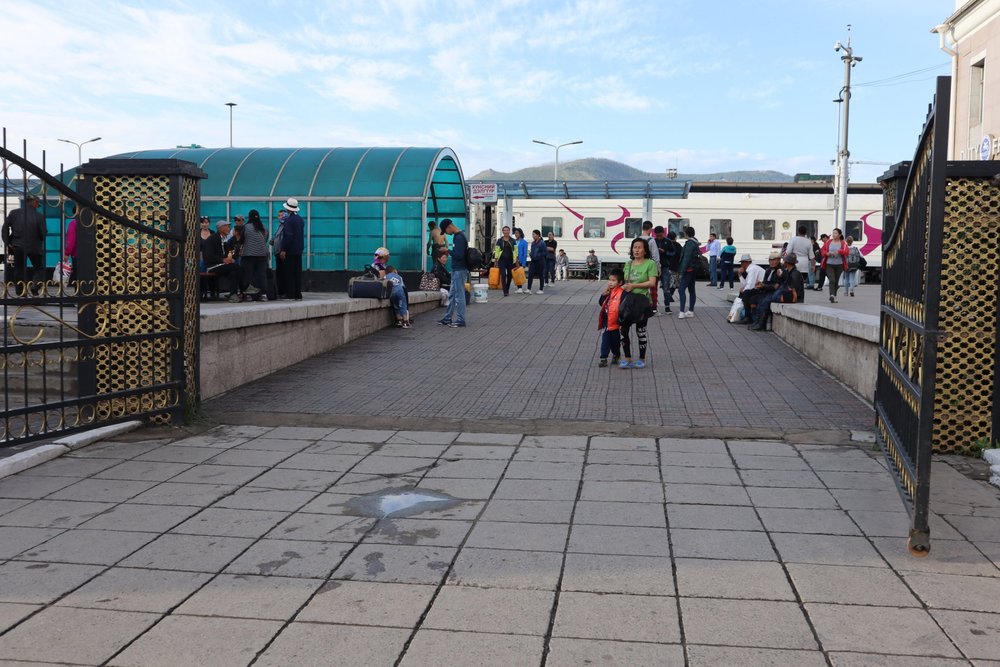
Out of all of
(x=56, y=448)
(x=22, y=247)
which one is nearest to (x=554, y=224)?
(x=22, y=247)

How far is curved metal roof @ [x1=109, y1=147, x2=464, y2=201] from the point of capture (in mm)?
24109

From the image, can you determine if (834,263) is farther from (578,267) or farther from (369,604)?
(578,267)

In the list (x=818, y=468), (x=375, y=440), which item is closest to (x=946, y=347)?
(x=818, y=468)

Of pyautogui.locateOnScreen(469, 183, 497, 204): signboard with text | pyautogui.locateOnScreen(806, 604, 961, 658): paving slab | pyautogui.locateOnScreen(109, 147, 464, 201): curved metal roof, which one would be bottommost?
pyautogui.locateOnScreen(806, 604, 961, 658): paving slab

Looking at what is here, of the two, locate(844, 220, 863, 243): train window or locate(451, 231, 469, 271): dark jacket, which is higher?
locate(844, 220, 863, 243): train window

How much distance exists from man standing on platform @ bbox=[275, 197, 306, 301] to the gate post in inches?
316

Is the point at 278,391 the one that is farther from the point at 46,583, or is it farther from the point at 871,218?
the point at 871,218

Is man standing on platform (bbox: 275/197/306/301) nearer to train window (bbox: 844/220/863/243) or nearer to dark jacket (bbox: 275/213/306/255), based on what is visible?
dark jacket (bbox: 275/213/306/255)

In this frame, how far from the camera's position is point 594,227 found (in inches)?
1534

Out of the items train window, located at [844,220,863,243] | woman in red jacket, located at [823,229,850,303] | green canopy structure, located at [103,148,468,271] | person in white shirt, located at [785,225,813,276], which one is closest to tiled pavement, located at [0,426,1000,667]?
woman in red jacket, located at [823,229,850,303]

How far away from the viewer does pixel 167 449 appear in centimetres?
649

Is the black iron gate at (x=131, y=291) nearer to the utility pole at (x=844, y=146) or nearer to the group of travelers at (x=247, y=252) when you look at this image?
the group of travelers at (x=247, y=252)

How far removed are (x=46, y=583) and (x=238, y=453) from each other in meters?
2.53

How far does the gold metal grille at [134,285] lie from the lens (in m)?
7.00
